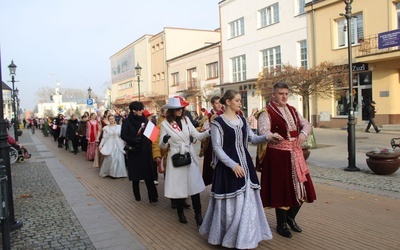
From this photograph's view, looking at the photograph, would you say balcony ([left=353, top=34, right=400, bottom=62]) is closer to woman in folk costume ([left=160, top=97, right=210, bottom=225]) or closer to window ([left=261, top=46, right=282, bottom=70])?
window ([left=261, top=46, right=282, bottom=70])

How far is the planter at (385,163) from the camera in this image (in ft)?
27.0

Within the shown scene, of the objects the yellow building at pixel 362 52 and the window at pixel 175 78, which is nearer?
the yellow building at pixel 362 52

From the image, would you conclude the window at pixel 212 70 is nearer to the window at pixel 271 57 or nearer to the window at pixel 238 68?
the window at pixel 238 68

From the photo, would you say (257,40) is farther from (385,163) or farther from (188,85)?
(385,163)

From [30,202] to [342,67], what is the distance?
17.0 m

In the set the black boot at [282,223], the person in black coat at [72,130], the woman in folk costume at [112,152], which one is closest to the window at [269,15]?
the person in black coat at [72,130]

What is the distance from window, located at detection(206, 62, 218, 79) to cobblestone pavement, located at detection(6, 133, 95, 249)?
27772 mm

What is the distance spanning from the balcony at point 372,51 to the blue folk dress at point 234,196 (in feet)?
57.9

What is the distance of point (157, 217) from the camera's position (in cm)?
588

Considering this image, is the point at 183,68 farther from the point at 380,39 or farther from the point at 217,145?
the point at 217,145

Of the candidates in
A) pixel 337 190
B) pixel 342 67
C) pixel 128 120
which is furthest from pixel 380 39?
pixel 128 120

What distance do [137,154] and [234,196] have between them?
310 centimetres

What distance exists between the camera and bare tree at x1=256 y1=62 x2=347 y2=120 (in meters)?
17.3

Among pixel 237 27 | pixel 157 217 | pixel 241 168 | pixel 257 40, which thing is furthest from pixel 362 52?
pixel 241 168
